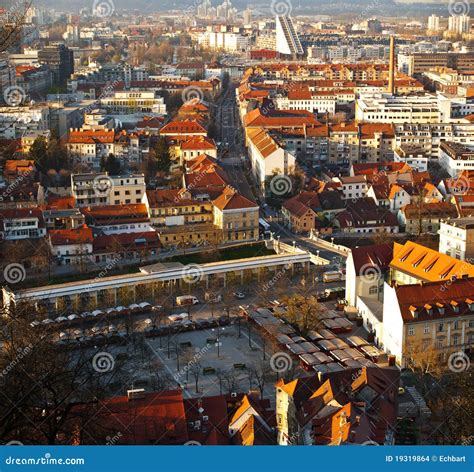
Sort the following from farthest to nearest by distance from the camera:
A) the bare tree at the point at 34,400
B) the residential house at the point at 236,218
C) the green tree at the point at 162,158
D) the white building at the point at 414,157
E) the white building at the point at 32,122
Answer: the white building at the point at 32,122 → the white building at the point at 414,157 → the green tree at the point at 162,158 → the residential house at the point at 236,218 → the bare tree at the point at 34,400

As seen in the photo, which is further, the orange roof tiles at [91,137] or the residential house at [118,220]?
the orange roof tiles at [91,137]

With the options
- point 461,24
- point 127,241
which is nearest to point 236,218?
point 127,241

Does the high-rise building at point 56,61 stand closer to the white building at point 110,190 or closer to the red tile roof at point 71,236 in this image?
the white building at point 110,190

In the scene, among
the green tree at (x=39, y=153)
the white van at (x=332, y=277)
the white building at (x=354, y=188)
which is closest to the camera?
the white van at (x=332, y=277)

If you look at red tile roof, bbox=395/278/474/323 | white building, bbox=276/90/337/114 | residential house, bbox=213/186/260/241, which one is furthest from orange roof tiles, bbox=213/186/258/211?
white building, bbox=276/90/337/114

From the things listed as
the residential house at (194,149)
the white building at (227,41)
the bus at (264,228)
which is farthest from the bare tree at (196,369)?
the white building at (227,41)

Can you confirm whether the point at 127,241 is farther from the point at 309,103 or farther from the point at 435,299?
the point at 309,103

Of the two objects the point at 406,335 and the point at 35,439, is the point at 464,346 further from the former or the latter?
the point at 35,439
